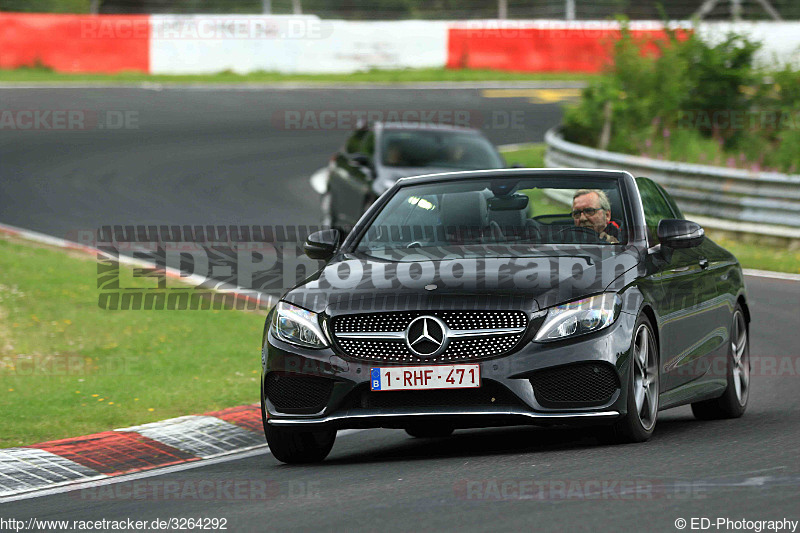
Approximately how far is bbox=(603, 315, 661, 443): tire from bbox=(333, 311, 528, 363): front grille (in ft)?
2.15

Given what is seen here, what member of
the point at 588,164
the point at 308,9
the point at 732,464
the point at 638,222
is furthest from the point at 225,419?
the point at 308,9

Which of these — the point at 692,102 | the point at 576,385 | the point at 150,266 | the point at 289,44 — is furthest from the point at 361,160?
the point at 289,44

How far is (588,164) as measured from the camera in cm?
2303

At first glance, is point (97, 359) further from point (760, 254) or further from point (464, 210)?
point (760, 254)

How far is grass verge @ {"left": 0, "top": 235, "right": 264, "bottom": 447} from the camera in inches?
387

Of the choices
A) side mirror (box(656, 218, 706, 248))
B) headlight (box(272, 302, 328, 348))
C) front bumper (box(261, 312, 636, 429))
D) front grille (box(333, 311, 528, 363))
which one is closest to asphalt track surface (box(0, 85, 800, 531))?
front bumper (box(261, 312, 636, 429))

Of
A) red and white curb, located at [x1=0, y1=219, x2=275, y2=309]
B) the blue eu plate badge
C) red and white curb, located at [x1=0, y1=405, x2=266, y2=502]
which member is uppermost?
the blue eu plate badge

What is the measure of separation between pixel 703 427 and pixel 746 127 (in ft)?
53.3

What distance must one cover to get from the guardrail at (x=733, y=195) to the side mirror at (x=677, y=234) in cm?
1074

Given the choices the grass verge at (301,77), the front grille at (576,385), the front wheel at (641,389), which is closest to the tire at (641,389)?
the front wheel at (641,389)

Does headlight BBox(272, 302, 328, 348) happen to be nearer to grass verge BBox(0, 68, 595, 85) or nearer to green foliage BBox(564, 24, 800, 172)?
green foliage BBox(564, 24, 800, 172)

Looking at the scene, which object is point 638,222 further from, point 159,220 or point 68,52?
point 68,52

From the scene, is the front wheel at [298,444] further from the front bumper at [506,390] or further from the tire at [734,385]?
the tire at [734,385]

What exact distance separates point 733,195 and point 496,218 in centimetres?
1175
